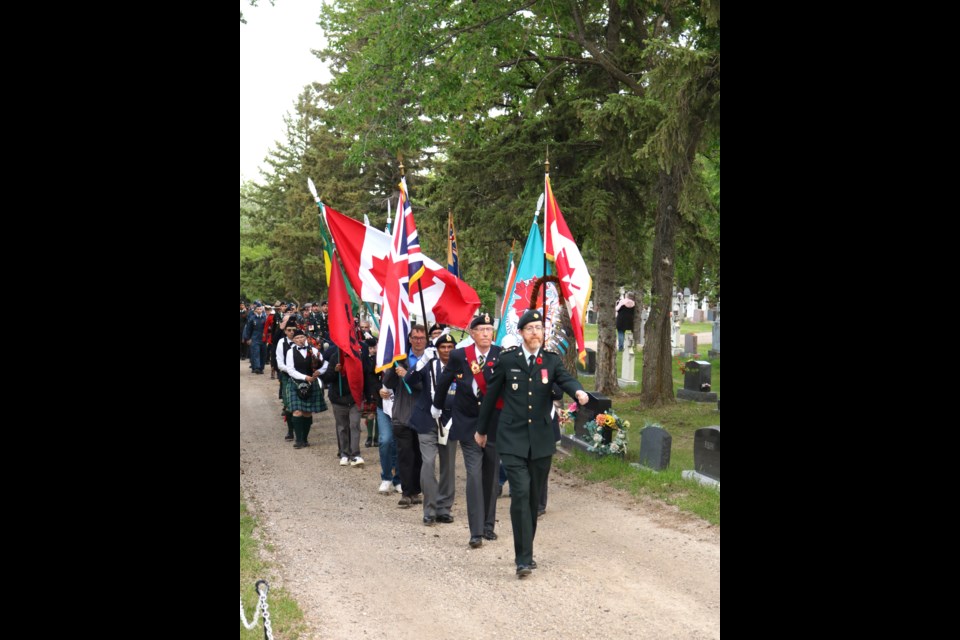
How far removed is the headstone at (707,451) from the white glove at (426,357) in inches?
141

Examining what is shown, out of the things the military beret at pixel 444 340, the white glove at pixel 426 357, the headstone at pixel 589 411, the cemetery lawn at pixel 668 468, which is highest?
the military beret at pixel 444 340

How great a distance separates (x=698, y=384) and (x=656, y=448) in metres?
7.95

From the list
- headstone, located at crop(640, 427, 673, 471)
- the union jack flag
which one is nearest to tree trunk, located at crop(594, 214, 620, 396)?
headstone, located at crop(640, 427, 673, 471)

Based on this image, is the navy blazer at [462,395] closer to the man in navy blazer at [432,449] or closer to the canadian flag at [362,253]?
the man in navy blazer at [432,449]

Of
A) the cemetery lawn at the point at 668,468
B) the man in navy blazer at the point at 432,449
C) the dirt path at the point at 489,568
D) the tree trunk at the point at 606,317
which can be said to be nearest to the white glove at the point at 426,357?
the man in navy blazer at the point at 432,449

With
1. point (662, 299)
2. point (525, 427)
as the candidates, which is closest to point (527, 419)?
point (525, 427)

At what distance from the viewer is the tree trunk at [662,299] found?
17.4 metres

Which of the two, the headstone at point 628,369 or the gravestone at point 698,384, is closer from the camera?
the gravestone at point 698,384

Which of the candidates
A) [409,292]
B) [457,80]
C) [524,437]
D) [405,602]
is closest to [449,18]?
[457,80]

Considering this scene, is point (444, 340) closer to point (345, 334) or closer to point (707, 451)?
point (345, 334)

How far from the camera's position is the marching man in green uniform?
7.85 m

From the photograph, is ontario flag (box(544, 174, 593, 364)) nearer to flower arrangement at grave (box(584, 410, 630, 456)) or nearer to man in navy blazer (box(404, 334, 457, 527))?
man in navy blazer (box(404, 334, 457, 527))

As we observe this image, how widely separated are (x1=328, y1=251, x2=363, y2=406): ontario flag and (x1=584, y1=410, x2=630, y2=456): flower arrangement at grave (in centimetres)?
335
